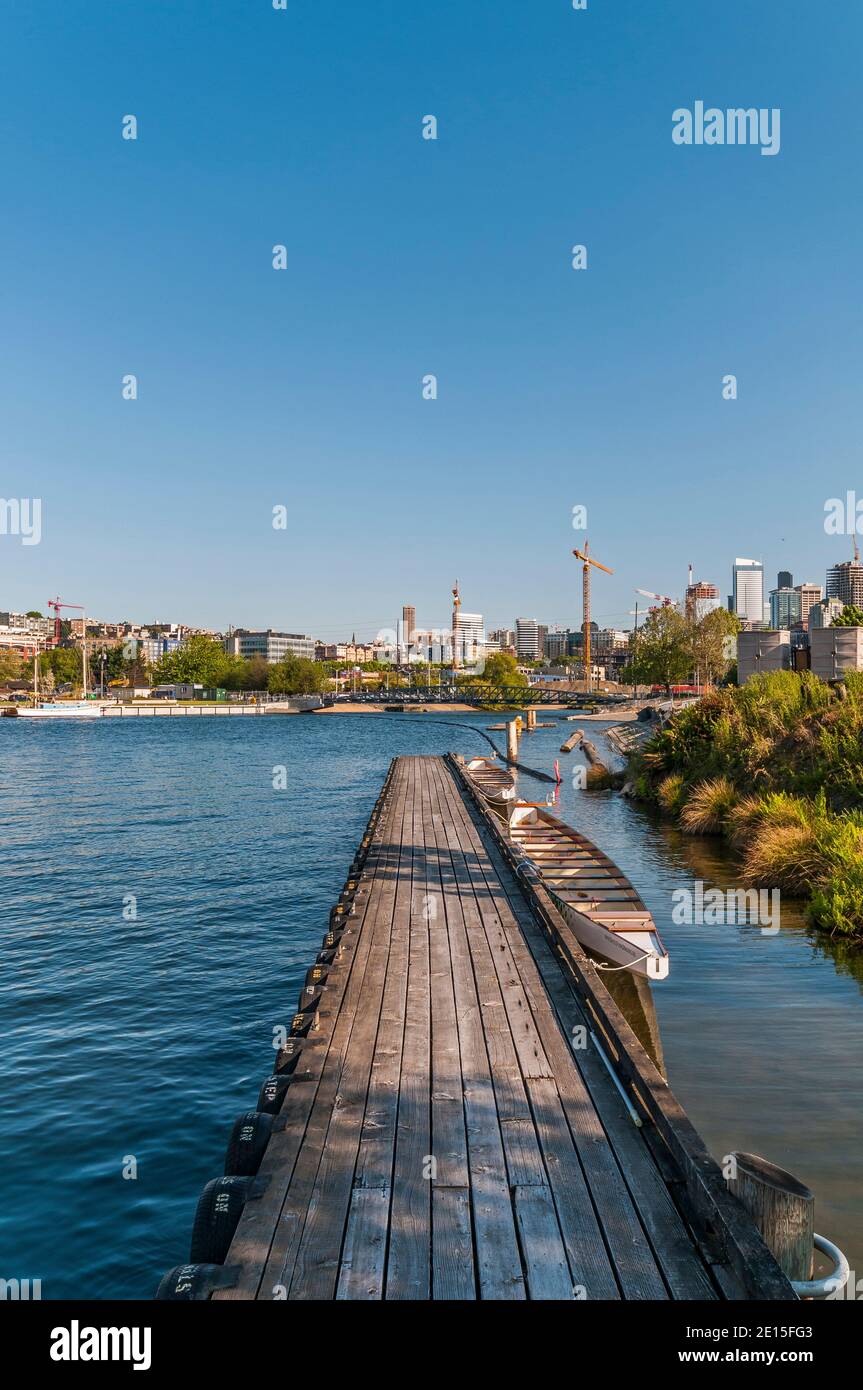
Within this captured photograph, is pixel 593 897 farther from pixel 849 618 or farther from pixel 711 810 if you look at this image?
pixel 849 618

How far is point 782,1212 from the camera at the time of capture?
5.53m

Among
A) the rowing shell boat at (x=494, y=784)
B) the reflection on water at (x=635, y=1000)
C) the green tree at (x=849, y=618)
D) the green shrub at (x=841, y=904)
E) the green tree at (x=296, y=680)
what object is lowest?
the reflection on water at (x=635, y=1000)

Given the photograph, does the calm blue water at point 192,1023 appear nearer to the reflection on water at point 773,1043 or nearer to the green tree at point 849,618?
the reflection on water at point 773,1043

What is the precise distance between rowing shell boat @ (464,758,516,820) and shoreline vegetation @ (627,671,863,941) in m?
6.01

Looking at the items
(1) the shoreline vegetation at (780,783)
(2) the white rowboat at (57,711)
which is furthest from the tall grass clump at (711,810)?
(2) the white rowboat at (57,711)

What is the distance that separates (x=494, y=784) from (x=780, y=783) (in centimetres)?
1093

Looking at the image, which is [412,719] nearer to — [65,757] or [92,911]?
[65,757]

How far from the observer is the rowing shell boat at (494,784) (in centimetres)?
2714

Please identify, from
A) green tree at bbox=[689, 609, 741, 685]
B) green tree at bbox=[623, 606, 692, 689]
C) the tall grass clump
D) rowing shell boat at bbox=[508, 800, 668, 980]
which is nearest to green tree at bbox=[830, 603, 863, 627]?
the tall grass clump

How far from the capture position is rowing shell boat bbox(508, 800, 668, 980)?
41.5ft

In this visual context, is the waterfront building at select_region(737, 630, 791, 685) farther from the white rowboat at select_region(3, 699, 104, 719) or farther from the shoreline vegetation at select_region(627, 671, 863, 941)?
the white rowboat at select_region(3, 699, 104, 719)

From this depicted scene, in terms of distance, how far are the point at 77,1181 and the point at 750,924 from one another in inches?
531

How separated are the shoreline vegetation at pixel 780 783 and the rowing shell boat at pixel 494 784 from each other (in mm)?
6013
